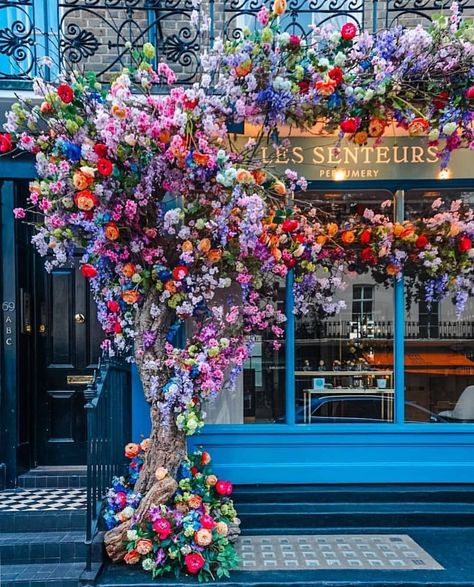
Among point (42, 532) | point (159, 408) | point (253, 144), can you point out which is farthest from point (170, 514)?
point (253, 144)

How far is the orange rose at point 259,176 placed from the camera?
390 centimetres

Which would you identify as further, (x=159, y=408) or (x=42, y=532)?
(x=42, y=532)

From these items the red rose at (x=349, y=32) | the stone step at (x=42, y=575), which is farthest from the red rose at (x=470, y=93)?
the stone step at (x=42, y=575)

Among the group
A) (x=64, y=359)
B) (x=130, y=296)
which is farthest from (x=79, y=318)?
(x=130, y=296)

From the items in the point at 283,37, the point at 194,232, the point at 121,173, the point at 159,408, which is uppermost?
the point at 283,37

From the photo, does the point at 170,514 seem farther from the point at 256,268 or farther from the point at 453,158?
Result: the point at 453,158

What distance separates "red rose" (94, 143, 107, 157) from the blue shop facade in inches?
65.9

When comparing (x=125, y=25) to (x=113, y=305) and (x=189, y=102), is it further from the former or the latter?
(x=113, y=305)

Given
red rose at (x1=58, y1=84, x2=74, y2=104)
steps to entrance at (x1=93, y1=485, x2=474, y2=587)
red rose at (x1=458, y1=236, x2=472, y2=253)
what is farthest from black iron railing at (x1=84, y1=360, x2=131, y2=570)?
red rose at (x1=458, y1=236, x2=472, y2=253)

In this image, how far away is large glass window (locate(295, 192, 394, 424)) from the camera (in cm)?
528

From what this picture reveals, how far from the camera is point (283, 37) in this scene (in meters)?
3.61

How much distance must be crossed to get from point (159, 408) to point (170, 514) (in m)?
0.80

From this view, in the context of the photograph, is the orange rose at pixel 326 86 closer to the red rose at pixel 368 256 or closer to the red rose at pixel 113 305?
the red rose at pixel 368 256

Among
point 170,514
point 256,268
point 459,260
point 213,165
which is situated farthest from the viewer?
point 459,260
